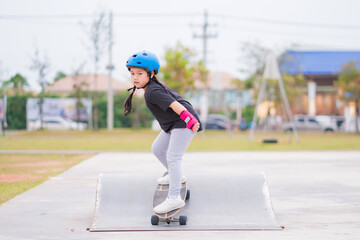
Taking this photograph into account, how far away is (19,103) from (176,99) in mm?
40935

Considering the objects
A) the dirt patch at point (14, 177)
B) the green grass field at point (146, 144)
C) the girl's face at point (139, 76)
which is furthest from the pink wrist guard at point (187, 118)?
the green grass field at point (146, 144)

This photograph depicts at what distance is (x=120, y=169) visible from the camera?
468 inches

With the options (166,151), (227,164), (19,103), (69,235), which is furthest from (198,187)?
(19,103)

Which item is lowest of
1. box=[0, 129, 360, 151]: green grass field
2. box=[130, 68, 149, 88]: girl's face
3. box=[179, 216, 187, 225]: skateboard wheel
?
box=[0, 129, 360, 151]: green grass field

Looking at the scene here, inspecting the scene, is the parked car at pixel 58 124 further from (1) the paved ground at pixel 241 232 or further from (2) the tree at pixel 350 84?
(1) the paved ground at pixel 241 232

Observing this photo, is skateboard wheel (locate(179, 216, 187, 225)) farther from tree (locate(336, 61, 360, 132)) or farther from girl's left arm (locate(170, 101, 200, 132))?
tree (locate(336, 61, 360, 132))

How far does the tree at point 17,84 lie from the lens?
4529 centimetres

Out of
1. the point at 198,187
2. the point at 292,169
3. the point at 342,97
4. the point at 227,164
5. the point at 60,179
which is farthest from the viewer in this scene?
the point at 342,97

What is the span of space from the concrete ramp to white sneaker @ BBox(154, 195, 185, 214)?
16 centimetres

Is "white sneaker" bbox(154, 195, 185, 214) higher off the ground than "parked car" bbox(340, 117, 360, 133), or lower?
higher

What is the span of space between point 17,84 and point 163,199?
42.1 m

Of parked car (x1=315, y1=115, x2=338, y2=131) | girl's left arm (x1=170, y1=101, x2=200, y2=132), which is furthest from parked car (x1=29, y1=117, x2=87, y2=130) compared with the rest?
girl's left arm (x1=170, y1=101, x2=200, y2=132)

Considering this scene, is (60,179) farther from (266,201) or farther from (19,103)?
(19,103)

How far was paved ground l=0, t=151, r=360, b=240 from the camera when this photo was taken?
17.2 ft
